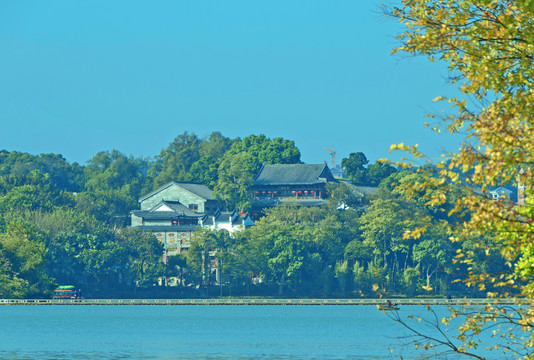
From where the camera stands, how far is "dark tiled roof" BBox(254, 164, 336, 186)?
124875 millimetres

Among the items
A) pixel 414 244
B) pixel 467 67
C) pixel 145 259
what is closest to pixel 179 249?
pixel 145 259

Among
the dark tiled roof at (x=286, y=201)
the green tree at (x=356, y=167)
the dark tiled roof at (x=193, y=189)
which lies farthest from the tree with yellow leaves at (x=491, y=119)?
the green tree at (x=356, y=167)

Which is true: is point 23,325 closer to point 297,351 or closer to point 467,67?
point 297,351

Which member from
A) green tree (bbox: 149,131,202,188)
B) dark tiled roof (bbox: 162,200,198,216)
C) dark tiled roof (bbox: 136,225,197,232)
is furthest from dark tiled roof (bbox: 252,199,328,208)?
green tree (bbox: 149,131,202,188)

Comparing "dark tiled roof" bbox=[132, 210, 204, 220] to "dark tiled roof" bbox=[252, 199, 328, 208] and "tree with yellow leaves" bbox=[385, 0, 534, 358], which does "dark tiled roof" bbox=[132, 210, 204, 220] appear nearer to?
"dark tiled roof" bbox=[252, 199, 328, 208]

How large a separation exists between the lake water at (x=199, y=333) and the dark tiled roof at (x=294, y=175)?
→ 25.5 m

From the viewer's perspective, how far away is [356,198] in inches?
4606

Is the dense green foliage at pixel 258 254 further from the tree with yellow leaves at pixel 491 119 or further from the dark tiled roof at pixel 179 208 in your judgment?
the tree with yellow leaves at pixel 491 119

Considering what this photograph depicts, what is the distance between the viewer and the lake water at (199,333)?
52594mm

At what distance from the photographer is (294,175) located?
415 feet

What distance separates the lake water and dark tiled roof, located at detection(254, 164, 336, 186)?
25547mm

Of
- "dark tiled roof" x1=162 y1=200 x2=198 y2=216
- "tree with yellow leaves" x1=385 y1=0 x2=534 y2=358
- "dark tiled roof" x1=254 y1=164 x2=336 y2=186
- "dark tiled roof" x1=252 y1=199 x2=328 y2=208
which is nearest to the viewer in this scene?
"tree with yellow leaves" x1=385 y1=0 x2=534 y2=358

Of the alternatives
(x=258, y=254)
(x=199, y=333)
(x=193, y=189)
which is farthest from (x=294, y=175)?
(x=199, y=333)

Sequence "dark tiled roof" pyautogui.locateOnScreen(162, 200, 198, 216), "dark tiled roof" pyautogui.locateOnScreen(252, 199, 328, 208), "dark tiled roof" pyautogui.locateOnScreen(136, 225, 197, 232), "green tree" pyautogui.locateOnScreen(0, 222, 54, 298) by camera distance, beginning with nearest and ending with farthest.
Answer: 1. "green tree" pyautogui.locateOnScreen(0, 222, 54, 298)
2. "dark tiled roof" pyautogui.locateOnScreen(136, 225, 197, 232)
3. "dark tiled roof" pyautogui.locateOnScreen(162, 200, 198, 216)
4. "dark tiled roof" pyautogui.locateOnScreen(252, 199, 328, 208)
